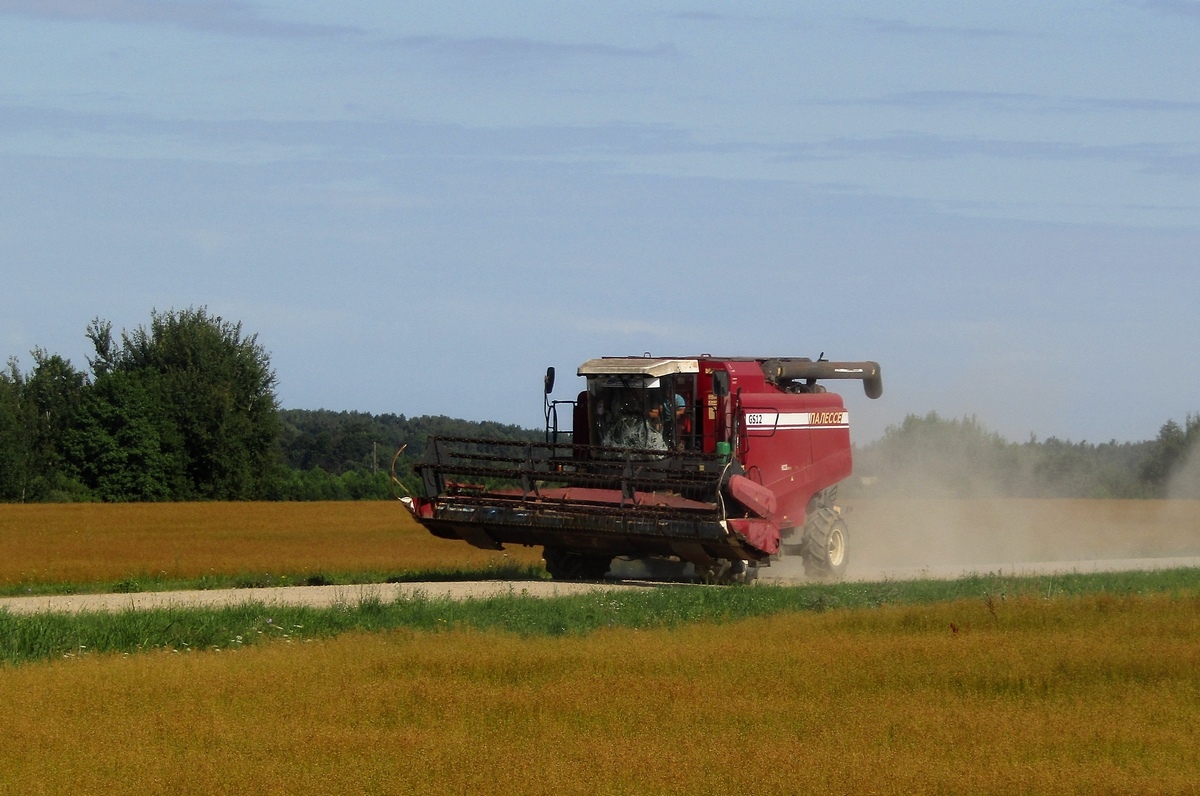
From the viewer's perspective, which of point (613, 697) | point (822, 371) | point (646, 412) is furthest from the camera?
point (822, 371)

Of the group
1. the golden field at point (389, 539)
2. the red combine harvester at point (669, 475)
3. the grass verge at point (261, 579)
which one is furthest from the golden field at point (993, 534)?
the grass verge at point (261, 579)

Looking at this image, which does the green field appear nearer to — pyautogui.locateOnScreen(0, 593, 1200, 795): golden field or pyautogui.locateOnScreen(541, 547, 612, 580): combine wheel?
pyautogui.locateOnScreen(0, 593, 1200, 795): golden field

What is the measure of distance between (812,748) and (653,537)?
1113cm

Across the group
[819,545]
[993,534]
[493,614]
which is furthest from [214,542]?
[493,614]

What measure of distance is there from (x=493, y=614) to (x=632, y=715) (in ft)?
20.4

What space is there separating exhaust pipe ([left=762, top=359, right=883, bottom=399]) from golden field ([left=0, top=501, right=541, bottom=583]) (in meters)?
7.26

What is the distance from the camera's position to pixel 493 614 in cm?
1719

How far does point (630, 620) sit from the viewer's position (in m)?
17.2

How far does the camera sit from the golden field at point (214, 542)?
89.7ft

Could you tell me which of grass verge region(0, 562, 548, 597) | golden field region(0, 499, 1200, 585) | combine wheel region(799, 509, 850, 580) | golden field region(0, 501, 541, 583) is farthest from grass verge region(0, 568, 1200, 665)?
golden field region(0, 499, 1200, 585)

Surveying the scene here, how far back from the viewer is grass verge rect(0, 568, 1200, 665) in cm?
1478

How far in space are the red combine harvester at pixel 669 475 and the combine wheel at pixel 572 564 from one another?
A: 0.02 meters

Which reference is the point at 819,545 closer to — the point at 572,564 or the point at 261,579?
the point at 572,564

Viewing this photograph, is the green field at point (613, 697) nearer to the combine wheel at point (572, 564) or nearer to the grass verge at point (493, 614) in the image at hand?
the grass verge at point (493, 614)
